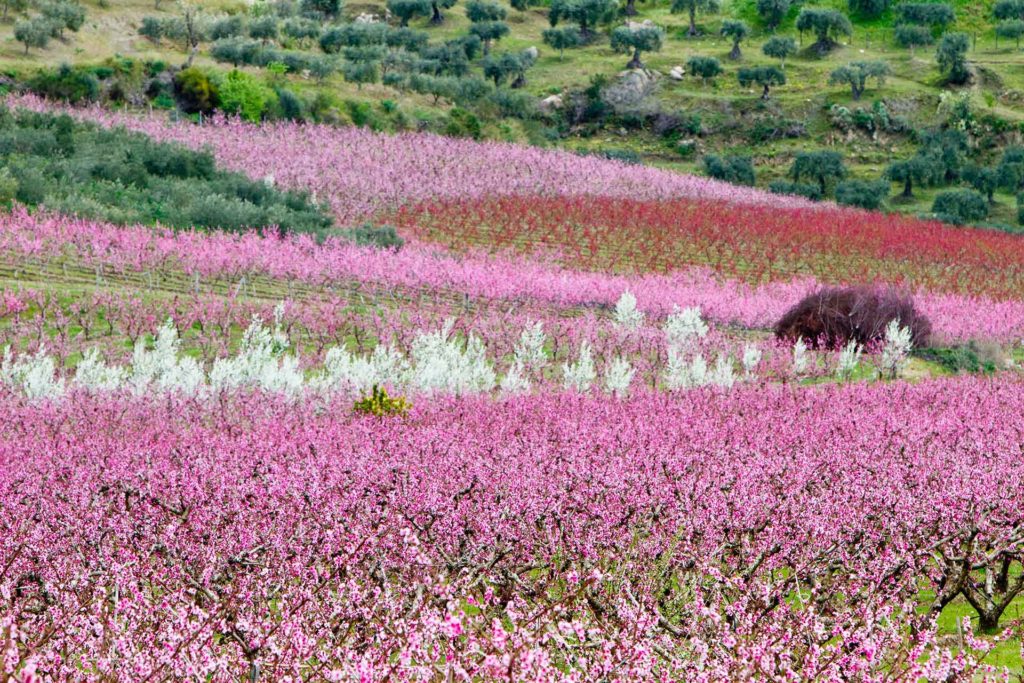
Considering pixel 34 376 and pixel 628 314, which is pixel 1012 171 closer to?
pixel 628 314

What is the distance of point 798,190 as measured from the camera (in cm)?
6588

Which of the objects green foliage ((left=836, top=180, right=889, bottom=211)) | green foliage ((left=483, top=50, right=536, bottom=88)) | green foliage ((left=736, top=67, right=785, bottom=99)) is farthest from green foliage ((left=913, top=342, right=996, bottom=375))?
green foliage ((left=483, top=50, right=536, bottom=88))

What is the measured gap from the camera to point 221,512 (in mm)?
10172

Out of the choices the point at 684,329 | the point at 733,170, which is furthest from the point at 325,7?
the point at 684,329

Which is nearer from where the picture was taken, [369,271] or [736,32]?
[369,271]

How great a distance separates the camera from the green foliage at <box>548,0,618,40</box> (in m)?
97.5

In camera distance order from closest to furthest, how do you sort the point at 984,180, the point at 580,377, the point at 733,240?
the point at 580,377
the point at 733,240
the point at 984,180

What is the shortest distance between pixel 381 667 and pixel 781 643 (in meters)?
2.25

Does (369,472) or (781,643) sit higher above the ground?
(781,643)

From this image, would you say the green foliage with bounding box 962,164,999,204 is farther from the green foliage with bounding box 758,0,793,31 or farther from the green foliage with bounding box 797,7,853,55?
the green foliage with bounding box 758,0,793,31

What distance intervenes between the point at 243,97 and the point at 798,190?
28.7m

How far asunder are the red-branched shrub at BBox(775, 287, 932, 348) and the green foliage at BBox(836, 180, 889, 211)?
3153cm

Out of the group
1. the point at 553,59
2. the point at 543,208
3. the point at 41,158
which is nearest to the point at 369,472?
the point at 41,158

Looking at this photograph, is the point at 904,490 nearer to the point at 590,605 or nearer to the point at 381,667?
the point at 590,605
